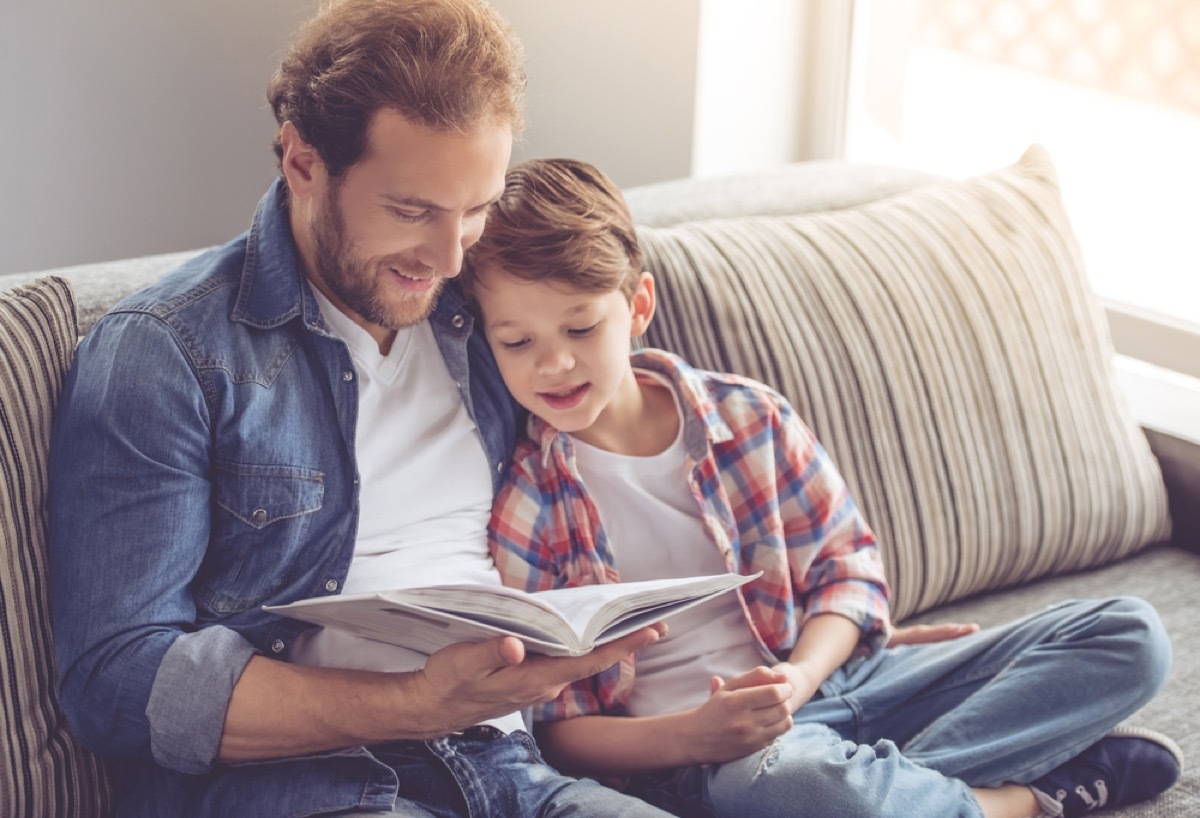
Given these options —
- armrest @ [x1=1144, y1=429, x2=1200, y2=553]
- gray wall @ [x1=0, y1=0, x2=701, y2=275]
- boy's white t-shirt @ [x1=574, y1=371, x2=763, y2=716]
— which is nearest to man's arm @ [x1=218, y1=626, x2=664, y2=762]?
boy's white t-shirt @ [x1=574, y1=371, x2=763, y2=716]

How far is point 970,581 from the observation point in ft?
6.28

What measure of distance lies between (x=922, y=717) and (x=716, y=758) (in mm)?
325

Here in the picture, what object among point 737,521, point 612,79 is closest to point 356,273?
point 737,521

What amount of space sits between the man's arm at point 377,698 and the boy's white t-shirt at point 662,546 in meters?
0.31

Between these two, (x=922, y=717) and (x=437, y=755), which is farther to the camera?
(x=922, y=717)

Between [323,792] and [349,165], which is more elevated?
[349,165]

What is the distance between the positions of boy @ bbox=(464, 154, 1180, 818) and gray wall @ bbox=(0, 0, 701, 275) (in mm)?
828

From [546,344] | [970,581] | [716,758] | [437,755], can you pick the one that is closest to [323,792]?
[437,755]

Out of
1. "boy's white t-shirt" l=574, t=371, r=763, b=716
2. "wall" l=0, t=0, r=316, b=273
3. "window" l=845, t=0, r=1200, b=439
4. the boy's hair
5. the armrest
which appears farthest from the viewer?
"window" l=845, t=0, r=1200, b=439

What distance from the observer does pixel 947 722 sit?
1.51 meters

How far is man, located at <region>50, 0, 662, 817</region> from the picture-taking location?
122 centimetres

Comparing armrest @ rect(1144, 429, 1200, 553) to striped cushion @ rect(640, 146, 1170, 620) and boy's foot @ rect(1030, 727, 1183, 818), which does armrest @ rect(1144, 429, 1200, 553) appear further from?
boy's foot @ rect(1030, 727, 1183, 818)

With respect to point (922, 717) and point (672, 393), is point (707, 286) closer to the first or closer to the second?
point (672, 393)

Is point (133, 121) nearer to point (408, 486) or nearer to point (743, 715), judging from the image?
point (408, 486)
